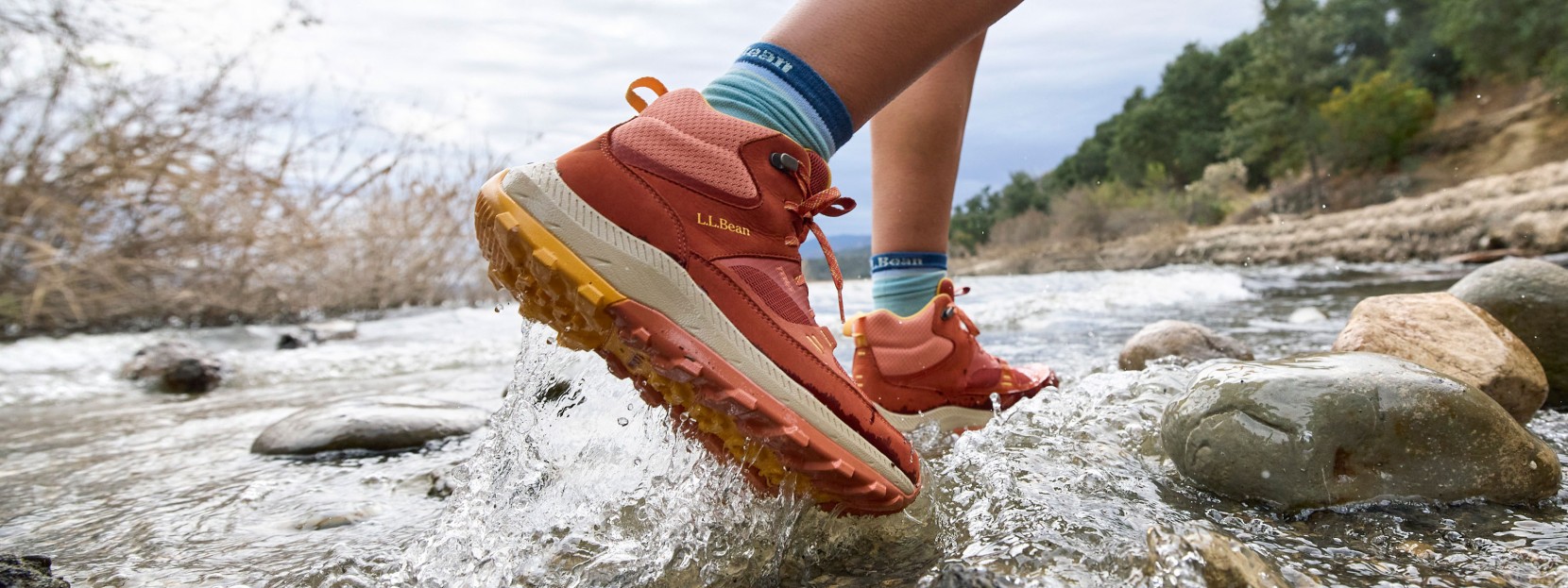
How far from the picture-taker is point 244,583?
1.17 meters

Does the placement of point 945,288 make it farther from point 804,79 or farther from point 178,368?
point 178,368

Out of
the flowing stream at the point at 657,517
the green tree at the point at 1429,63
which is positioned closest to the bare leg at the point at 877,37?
the flowing stream at the point at 657,517

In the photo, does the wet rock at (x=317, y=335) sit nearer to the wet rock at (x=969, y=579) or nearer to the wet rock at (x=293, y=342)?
the wet rock at (x=293, y=342)

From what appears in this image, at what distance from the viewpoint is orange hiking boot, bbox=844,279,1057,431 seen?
2.08 meters

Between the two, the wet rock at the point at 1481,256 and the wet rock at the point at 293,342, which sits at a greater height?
the wet rock at the point at 293,342

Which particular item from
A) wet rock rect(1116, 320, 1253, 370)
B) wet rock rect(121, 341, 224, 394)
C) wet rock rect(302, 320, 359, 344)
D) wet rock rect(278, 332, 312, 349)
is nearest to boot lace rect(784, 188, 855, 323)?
wet rock rect(1116, 320, 1253, 370)

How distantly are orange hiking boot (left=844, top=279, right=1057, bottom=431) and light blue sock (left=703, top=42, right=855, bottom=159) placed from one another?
807 millimetres

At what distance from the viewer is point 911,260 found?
2.10m

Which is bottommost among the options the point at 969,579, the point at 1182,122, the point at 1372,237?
the point at 1372,237

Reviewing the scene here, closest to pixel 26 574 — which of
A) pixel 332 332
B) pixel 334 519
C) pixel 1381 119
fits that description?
pixel 334 519

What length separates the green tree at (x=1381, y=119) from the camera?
35.9 m

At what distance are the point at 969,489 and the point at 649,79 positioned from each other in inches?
33.6

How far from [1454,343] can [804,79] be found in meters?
1.74

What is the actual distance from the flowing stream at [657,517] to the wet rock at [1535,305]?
0.80 ft
